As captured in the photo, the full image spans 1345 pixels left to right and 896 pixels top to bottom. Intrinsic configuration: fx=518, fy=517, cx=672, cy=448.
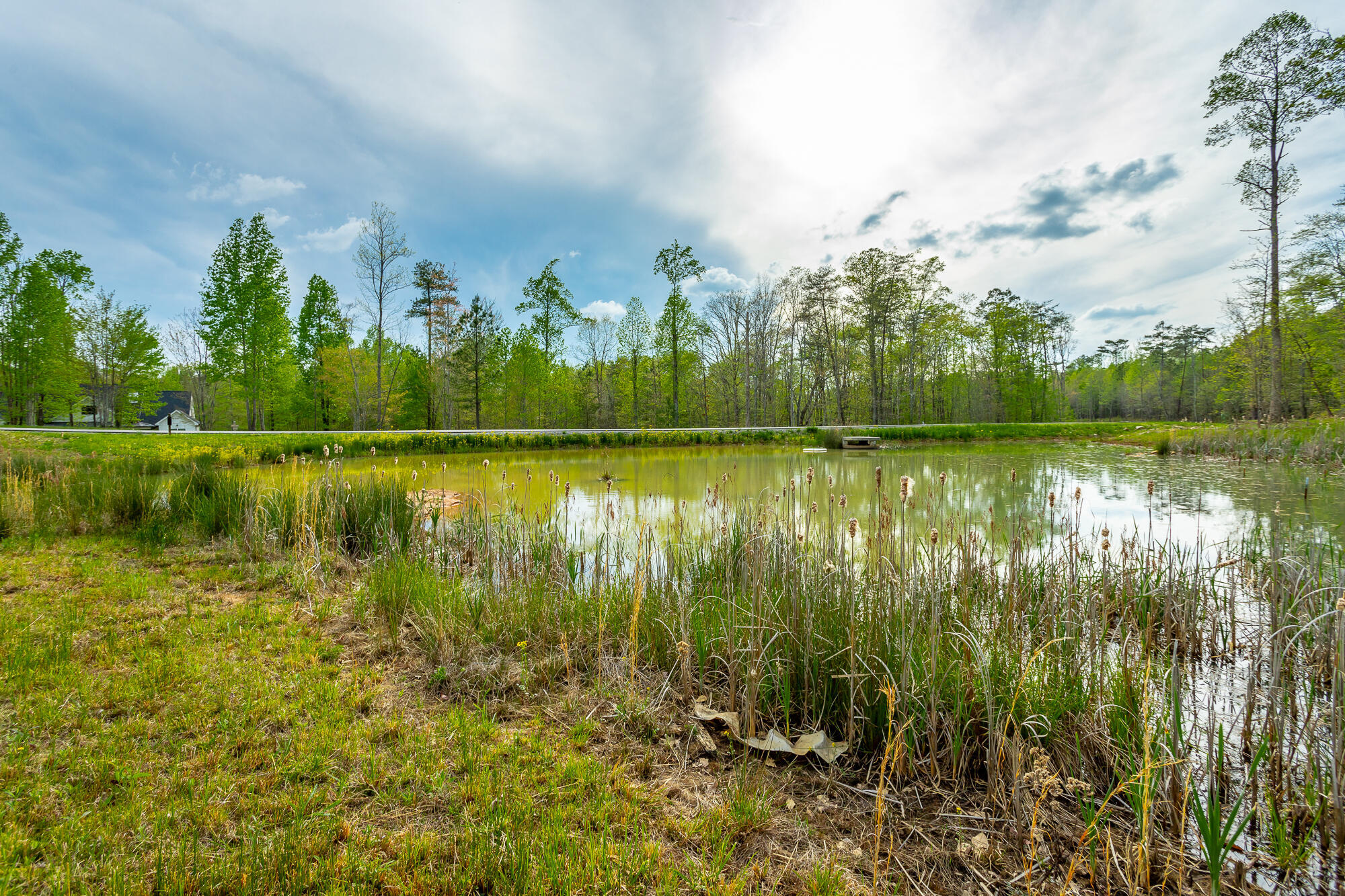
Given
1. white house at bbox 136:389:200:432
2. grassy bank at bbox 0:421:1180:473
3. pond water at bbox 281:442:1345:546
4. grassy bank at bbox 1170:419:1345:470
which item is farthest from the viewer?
white house at bbox 136:389:200:432

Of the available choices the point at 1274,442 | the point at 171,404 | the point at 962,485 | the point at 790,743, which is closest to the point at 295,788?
the point at 790,743

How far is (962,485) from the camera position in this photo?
9906mm

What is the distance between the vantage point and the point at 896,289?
34375 mm

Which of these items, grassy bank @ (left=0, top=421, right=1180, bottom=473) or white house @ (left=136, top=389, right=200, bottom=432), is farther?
white house @ (left=136, top=389, right=200, bottom=432)

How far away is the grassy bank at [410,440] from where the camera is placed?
1324cm

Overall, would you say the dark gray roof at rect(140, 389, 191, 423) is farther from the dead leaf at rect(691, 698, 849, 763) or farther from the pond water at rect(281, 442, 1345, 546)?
the dead leaf at rect(691, 698, 849, 763)

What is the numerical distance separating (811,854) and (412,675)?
7.37 feet

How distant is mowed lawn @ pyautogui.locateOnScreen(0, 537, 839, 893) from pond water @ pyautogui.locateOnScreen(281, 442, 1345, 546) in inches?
79.1

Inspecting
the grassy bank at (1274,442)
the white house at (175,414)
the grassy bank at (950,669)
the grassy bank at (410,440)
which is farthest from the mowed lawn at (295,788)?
the white house at (175,414)

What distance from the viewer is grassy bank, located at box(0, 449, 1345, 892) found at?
1700mm

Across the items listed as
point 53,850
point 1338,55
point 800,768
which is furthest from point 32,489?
point 1338,55

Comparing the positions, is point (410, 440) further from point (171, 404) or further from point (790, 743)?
point (171, 404)

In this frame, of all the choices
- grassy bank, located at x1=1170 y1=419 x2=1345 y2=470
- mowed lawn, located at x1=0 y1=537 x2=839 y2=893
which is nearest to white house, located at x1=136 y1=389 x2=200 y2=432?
mowed lawn, located at x1=0 y1=537 x2=839 y2=893

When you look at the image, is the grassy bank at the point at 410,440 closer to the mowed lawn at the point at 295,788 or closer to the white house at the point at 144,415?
the mowed lawn at the point at 295,788
